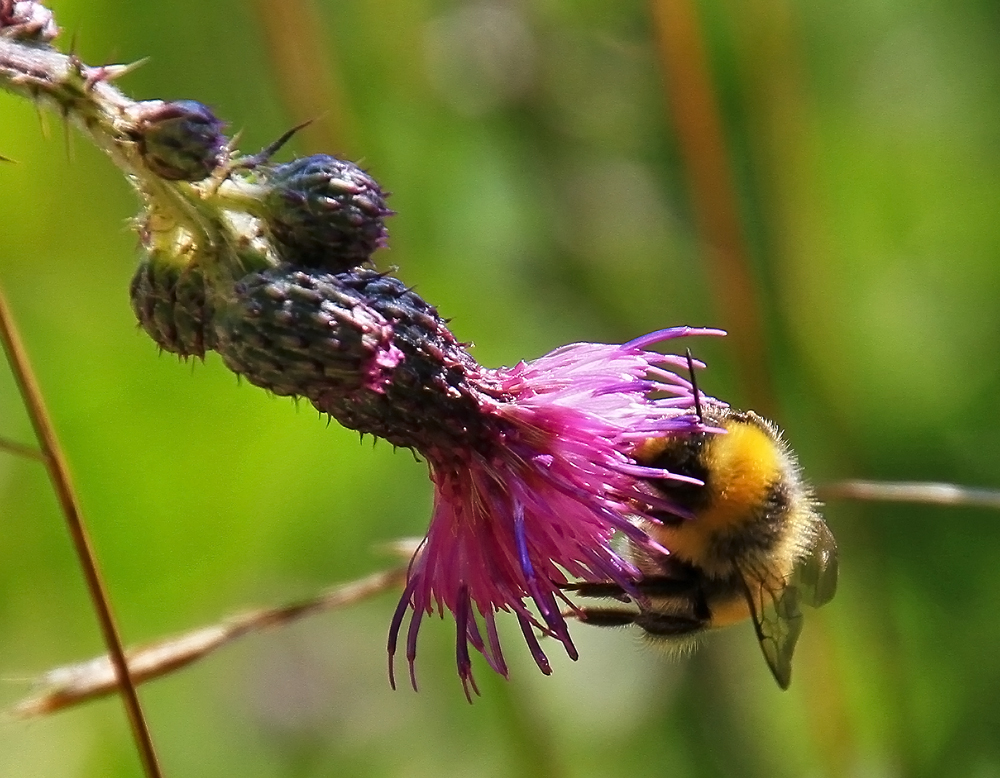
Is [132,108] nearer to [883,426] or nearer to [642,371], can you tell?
[642,371]

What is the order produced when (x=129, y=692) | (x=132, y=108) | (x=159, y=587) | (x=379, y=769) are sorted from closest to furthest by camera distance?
(x=132, y=108) < (x=129, y=692) < (x=159, y=587) < (x=379, y=769)

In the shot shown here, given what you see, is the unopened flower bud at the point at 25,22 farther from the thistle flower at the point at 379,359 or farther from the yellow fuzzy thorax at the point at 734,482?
the yellow fuzzy thorax at the point at 734,482

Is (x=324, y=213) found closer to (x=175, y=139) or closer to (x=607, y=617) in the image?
(x=175, y=139)

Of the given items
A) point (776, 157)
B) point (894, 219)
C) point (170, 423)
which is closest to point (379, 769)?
point (170, 423)

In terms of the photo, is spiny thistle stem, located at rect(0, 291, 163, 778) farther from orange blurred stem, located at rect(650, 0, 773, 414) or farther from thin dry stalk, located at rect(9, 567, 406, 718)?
orange blurred stem, located at rect(650, 0, 773, 414)

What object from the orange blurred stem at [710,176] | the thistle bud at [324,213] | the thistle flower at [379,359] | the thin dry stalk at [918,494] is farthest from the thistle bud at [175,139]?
the orange blurred stem at [710,176]

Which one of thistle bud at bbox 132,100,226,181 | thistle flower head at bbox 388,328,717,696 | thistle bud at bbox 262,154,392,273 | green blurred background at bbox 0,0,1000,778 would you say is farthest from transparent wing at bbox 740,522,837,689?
thistle bud at bbox 132,100,226,181

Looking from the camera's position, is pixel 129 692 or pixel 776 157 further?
pixel 776 157
